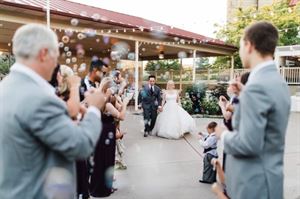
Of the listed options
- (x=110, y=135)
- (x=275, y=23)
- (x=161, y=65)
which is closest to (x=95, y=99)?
(x=110, y=135)

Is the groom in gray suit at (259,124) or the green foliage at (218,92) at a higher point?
the groom in gray suit at (259,124)

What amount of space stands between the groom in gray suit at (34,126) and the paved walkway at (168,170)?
11.0ft

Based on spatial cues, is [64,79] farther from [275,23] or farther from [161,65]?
[161,65]

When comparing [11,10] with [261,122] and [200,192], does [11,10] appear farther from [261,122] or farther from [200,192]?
[261,122]

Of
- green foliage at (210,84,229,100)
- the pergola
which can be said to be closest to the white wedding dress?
the pergola

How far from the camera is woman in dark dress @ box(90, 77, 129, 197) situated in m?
4.58

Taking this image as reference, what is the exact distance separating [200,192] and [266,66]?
3622 millimetres

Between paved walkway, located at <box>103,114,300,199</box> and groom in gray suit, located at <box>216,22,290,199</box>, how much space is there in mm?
3118

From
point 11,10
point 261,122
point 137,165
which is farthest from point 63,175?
point 11,10

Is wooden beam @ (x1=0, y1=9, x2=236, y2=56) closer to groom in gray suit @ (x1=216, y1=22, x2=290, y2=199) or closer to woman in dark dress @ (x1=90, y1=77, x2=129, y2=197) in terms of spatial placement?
woman in dark dress @ (x1=90, y1=77, x2=129, y2=197)

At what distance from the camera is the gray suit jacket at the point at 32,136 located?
1667mm

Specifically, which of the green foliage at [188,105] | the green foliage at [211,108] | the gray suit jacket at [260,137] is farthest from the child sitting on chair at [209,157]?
the green foliage at [211,108]

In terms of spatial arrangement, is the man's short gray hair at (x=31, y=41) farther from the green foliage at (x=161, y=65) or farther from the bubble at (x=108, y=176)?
the green foliage at (x=161, y=65)

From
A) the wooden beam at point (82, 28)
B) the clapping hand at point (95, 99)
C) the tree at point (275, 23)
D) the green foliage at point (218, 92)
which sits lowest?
the green foliage at point (218, 92)
